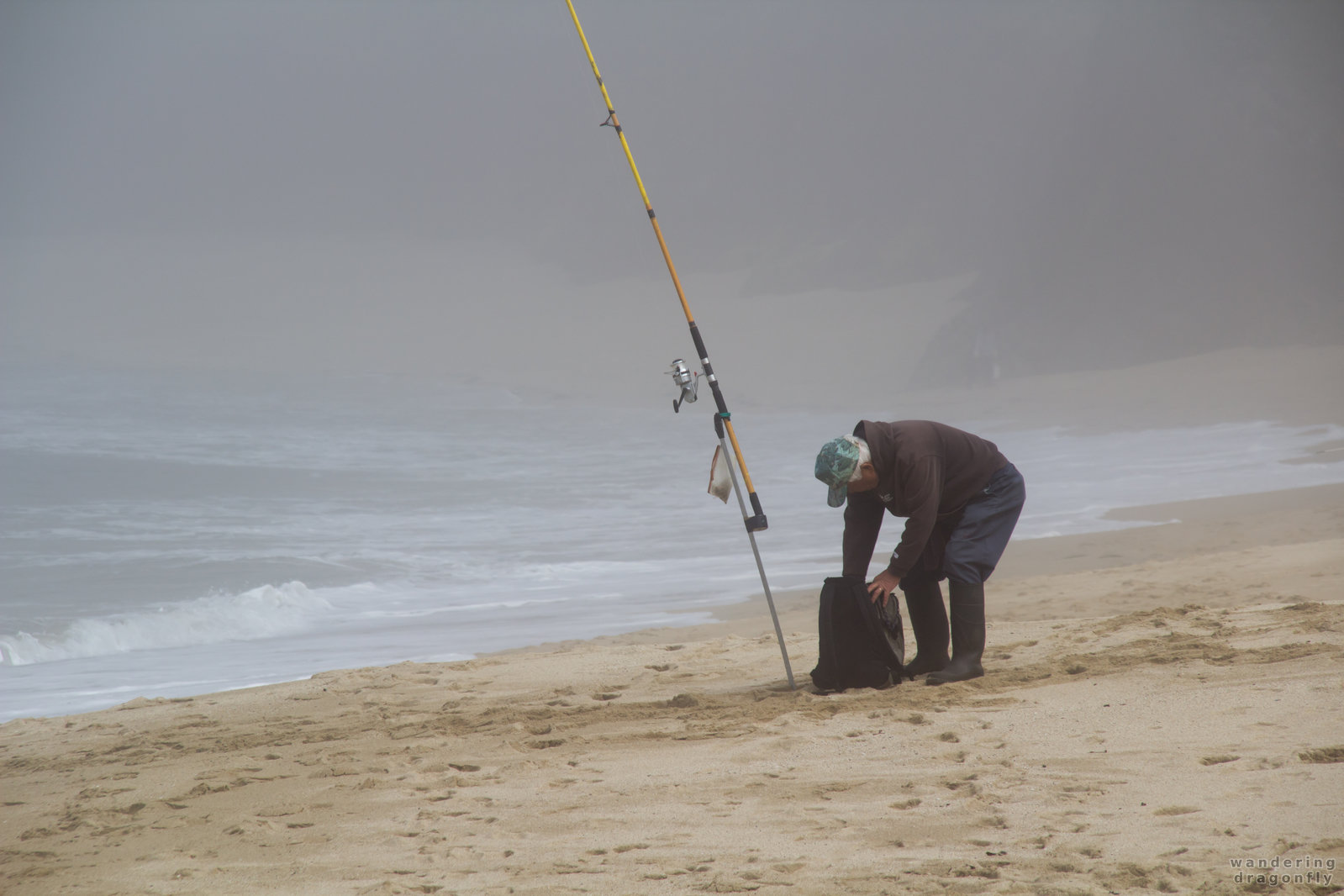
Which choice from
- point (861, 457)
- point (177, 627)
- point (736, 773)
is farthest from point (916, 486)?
point (177, 627)

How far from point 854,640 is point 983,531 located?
0.56 m

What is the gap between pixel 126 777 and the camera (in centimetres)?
342

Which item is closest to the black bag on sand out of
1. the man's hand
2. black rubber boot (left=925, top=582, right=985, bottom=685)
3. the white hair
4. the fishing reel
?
the man's hand

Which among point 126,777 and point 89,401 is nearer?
point 126,777

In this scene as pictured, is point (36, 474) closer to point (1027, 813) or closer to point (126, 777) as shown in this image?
point (126, 777)

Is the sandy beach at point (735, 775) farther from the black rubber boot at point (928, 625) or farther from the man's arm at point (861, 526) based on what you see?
the man's arm at point (861, 526)

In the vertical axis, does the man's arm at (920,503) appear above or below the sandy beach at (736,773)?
above

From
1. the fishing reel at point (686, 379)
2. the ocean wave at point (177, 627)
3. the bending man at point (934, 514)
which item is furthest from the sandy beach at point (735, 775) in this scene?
the ocean wave at point (177, 627)

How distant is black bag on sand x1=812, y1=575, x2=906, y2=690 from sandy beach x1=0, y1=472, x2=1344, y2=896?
11 centimetres

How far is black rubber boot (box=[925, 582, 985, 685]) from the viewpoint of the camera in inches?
140

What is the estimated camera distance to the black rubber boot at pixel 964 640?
356 centimetres

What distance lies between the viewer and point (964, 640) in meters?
3.59

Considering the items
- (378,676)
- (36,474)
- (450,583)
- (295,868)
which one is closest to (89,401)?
(36,474)

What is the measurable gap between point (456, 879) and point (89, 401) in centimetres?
2342
